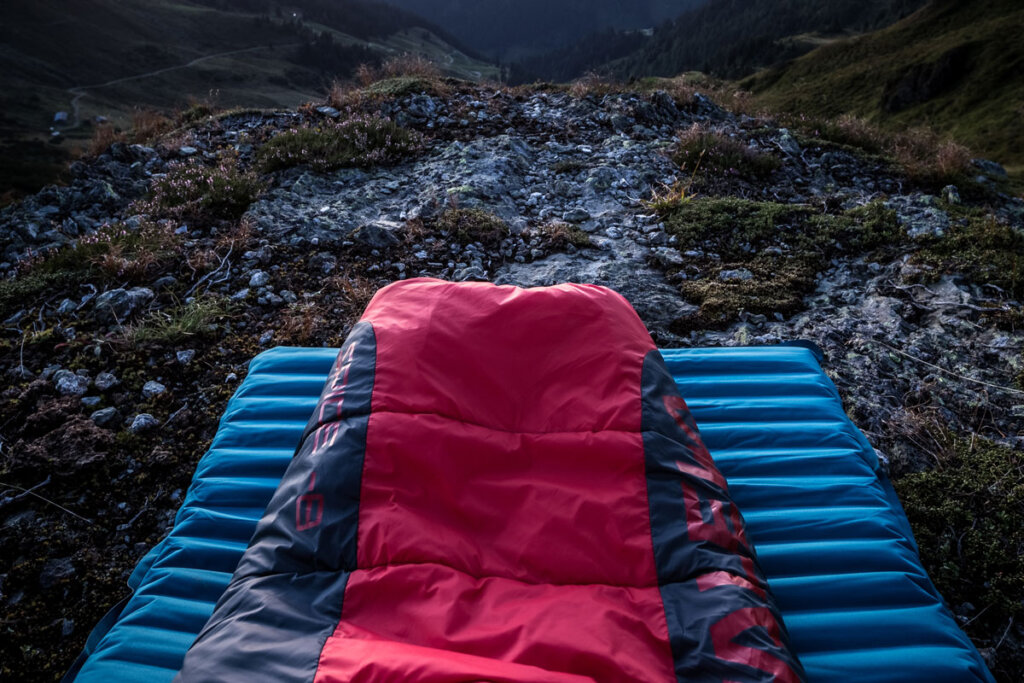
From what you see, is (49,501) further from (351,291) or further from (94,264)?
(94,264)

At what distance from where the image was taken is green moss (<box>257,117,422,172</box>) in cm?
638

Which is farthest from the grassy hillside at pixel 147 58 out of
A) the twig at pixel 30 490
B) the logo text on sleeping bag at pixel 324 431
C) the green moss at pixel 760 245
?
the logo text on sleeping bag at pixel 324 431

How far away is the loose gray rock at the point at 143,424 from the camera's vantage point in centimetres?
312

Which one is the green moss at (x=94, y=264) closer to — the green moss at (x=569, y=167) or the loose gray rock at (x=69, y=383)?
the loose gray rock at (x=69, y=383)

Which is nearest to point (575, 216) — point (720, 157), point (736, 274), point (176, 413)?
point (736, 274)

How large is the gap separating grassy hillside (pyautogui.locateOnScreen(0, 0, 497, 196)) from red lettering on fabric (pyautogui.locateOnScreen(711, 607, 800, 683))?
140 ft

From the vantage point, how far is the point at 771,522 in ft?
7.62

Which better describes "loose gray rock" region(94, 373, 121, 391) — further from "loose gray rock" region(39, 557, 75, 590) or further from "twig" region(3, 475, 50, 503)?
"loose gray rock" region(39, 557, 75, 590)

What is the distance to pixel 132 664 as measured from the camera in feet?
6.13

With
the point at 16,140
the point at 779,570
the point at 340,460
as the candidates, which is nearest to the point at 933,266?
the point at 779,570

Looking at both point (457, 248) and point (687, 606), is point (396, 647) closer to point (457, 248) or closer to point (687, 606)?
point (687, 606)

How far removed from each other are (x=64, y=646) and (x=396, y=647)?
5.88ft

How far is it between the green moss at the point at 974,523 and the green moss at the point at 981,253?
6.11 feet

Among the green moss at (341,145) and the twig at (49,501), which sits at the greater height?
the green moss at (341,145)
